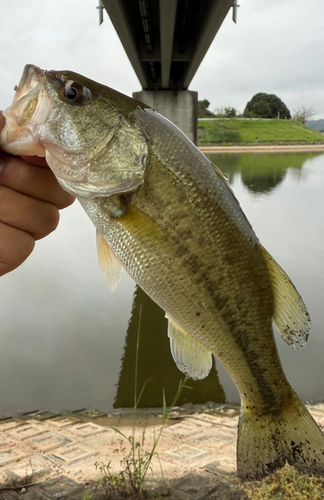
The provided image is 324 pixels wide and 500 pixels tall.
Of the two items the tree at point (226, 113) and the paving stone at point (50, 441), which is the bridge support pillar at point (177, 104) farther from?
the tree at point (226, 113)

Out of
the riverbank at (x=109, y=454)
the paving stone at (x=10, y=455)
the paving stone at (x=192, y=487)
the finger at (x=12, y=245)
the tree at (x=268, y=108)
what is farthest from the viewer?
the tree at (x=268, y=108)

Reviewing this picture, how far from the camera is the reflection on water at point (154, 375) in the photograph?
6.36 meters

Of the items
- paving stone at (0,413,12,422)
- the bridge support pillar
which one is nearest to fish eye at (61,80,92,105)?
paving stone at (0,413,12,422)

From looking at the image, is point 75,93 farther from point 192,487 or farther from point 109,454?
point 109,454

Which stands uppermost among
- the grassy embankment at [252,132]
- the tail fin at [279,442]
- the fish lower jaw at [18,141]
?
the grassy embankment at [252,132]

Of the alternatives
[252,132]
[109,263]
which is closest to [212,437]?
[109,263]

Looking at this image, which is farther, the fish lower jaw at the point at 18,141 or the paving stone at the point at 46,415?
the paving stone at the point at 46,415

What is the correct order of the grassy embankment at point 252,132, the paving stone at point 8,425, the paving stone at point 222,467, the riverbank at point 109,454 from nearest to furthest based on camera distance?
the riverbank at point 109,454, the paving stone at point 222,467, the paving stone at point 8,425, the grassy embankment at point 252,132

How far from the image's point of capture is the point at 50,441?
477 cm

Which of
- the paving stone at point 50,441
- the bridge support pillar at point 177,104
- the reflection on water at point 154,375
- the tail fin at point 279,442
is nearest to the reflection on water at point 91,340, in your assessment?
the reflection on water at point 154,375

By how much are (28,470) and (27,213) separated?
139 inches

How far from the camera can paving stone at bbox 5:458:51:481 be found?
4.04 metres

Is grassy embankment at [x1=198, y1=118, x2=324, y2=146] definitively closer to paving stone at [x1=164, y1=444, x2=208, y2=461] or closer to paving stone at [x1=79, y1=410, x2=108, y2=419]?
paving stone at [x1=79, y1=410, x2=108, y2=419]

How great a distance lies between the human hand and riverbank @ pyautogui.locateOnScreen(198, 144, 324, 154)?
5431cm
